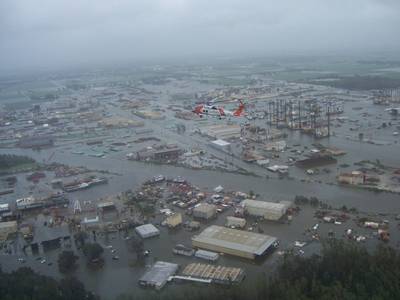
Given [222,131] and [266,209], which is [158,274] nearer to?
[266,209]

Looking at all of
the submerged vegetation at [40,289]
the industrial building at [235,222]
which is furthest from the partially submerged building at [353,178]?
the submerged vegetation at [40,289]

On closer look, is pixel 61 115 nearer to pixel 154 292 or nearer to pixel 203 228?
pixel 203 228

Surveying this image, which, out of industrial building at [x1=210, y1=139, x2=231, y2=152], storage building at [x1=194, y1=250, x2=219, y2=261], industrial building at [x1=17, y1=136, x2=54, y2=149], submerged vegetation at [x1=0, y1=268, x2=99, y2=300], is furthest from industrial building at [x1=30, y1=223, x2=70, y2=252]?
industrial building at [x1=17, y1=136, x2=54, y2=149]

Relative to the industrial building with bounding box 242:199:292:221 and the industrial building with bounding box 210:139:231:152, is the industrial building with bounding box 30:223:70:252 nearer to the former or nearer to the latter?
the industrial building with bounding box 242:199:292:221

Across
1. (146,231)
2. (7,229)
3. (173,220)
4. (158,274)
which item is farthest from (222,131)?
(158,274)

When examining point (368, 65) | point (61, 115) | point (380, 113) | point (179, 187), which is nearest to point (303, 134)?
point (380, 113)

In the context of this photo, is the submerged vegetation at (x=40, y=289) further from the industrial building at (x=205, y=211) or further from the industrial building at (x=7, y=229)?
the industrial building at (x=205, y=211)
